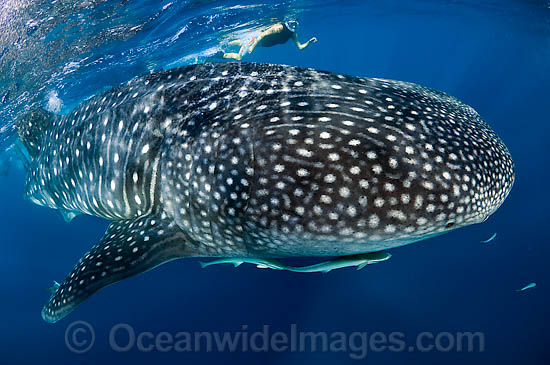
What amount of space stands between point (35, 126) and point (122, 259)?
560 cm

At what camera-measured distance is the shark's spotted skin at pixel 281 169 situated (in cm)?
244

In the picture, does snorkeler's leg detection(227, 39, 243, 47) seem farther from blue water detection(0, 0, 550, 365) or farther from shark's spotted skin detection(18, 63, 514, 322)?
shark's spotted skin detection(18, 63, 514, 322)

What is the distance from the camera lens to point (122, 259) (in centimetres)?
335

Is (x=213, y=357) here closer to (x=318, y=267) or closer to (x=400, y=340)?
(x=400, y=340)

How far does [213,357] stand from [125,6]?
9626 mm

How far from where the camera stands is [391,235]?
2490 millimetres

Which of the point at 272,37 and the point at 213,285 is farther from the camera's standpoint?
the point at 272,37

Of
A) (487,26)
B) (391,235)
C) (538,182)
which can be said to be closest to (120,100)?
(391,235)
